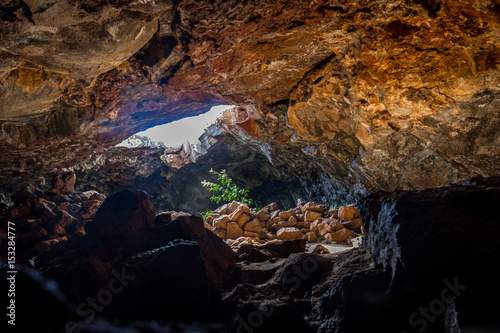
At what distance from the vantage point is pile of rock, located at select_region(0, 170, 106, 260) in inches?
142

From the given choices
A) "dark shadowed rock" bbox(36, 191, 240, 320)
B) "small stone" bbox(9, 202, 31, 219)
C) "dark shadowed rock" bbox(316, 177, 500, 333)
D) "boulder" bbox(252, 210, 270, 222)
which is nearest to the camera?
"dark shadowed rock" bbox(316, 177, 500, 333)

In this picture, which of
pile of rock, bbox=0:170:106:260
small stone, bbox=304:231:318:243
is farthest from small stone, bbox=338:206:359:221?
pile of rock, bbox=0:170:106:260

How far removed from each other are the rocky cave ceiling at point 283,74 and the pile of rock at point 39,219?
4.09 ft

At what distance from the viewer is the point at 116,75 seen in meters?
4.14

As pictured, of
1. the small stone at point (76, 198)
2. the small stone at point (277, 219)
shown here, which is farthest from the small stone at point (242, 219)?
the small stone at point (76, 198)

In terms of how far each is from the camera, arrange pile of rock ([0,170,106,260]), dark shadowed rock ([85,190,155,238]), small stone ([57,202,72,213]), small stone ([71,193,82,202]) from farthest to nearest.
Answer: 1. small stone ([71,193,82,202])
2. small stone ([57,202,72,213])
3. pile of rock ([0,170,106,260])
4. dark shadowed rock ([85,190,155,238])

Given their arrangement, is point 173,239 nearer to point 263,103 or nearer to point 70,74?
point 70,74

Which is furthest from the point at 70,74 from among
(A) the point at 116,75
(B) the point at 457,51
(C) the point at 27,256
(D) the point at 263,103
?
(B) the point at 457,51

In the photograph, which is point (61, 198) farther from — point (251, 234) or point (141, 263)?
point (141, 263)

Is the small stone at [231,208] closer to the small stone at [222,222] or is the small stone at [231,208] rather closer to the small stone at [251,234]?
the small stone at [222,222]

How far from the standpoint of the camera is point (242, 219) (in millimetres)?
6121

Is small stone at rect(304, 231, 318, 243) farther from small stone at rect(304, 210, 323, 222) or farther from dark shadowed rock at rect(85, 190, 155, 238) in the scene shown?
dark shadowed rock at rect(85, 190, 155, 238)

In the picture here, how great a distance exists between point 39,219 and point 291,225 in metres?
5.12

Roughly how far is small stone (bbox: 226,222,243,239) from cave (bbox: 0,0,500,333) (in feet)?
0.11
